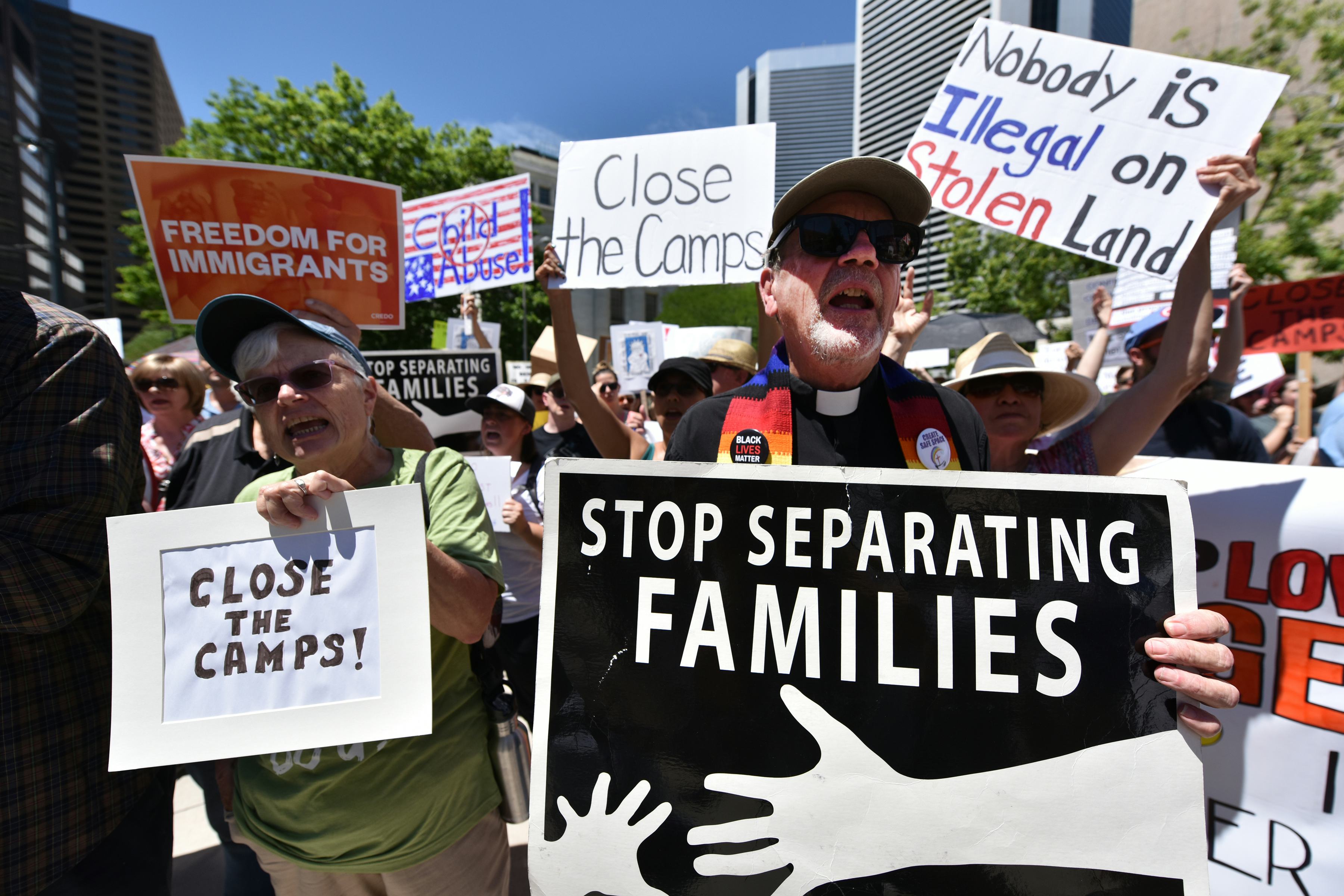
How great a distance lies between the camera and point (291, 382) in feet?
5.16

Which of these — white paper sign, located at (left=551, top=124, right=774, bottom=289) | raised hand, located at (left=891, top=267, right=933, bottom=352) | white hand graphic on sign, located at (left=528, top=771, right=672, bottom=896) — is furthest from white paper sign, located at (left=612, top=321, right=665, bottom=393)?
white hand graphic on sign, located at (left=528, top=771, right=672, bottom=896)

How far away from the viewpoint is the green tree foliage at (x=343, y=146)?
1919cm

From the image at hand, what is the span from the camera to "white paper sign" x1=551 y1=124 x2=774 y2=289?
10.5 ft

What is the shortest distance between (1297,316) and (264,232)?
6.52 m

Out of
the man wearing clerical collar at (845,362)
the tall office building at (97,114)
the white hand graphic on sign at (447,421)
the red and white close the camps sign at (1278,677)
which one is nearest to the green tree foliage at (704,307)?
the tall office building at (97,114)

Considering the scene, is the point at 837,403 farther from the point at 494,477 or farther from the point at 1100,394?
the point at 494,477

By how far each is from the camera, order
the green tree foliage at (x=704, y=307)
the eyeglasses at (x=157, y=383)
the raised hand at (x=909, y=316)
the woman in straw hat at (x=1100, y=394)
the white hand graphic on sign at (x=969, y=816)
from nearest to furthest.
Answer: the white hand graphic on sign at (x=969, y=816)
the woman in straw hat at (x=1100, y=394)
the raised hand at (x=909, y=316)
the eyeglasses at (x=157, y=383)
the green tree foliage at (x=704, y=307)

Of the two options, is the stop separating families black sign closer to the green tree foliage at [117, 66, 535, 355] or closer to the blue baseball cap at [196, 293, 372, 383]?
the blue baseball cap at [196, 293, 372, 383]

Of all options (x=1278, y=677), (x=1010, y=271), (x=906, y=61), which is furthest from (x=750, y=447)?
(x=906, y=61)

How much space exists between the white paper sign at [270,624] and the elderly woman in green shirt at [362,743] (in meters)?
0.15

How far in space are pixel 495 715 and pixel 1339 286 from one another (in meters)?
6.07

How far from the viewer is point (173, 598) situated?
140 centimetres

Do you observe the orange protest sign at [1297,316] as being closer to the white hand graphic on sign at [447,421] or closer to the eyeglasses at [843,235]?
the eyeglasses at [843,235]

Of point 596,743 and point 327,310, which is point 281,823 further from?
point 327,310
